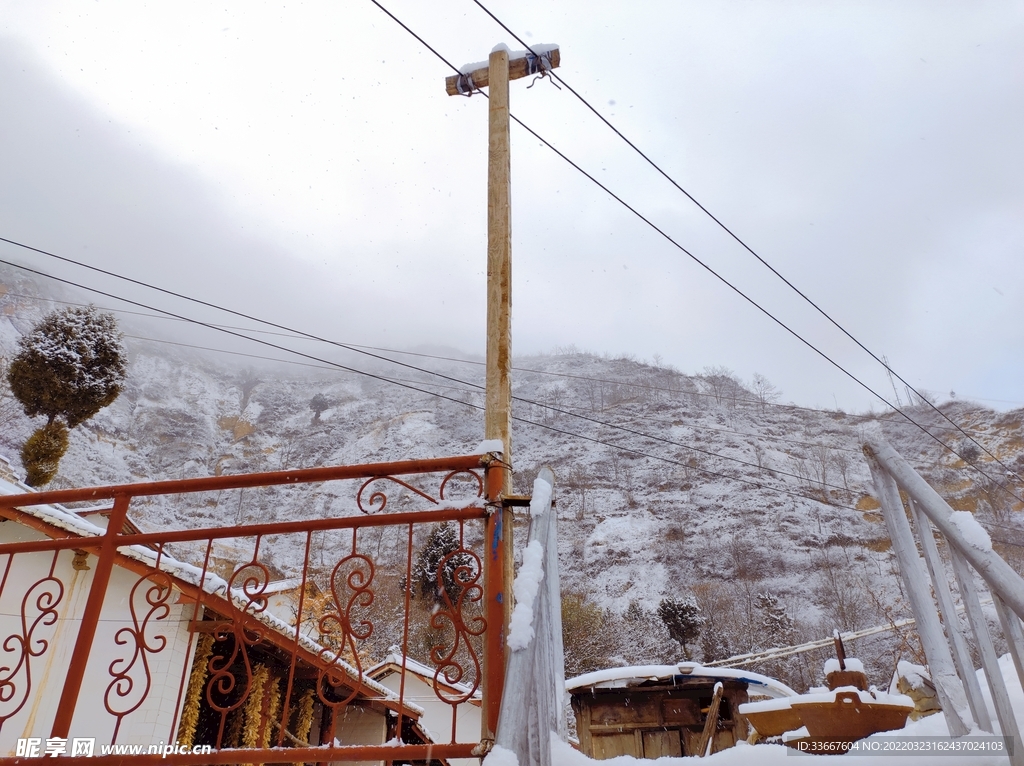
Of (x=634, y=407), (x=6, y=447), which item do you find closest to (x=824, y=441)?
(x=634, y=407)

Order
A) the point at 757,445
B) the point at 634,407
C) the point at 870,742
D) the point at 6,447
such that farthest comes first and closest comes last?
the point at 634,407 < the point at 757,445 < the point at 6,447 < the point at 870,742

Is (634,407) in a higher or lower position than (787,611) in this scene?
higher

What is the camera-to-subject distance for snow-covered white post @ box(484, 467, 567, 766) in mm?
1571

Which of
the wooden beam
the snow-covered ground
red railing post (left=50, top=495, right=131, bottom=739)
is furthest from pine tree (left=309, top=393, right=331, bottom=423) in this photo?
the snow-covered ground

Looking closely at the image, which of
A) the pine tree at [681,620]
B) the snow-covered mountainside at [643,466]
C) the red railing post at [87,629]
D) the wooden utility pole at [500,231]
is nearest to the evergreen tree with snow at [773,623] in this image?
the snow-covered mountainside at [643,466]

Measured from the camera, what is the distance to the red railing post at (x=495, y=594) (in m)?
2.13

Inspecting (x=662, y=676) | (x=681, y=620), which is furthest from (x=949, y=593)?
(x=681, y=620)

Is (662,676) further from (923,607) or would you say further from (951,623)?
(951,623)

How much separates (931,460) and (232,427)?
210 ft

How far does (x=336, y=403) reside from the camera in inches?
2785

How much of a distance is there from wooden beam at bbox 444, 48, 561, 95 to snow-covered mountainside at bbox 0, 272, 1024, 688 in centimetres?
1146

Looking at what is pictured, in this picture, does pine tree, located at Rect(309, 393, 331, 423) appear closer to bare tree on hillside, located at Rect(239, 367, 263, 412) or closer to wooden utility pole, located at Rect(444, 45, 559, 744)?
bare tree on hillside, located at Rect(239, 367, 263, 412)

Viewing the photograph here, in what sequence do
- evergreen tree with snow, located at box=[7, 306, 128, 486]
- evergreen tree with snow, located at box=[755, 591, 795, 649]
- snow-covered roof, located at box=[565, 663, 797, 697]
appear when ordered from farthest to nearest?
evergreen tree with snow, located at box=[755, 591, 795, 649] → evergreen tree with snow, located at box=[7, 306, 128, 486] → snow-covered roof, located at box=[565, 663, 797, 697]

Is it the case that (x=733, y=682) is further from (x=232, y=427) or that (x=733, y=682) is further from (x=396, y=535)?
(x=232, y=427)
